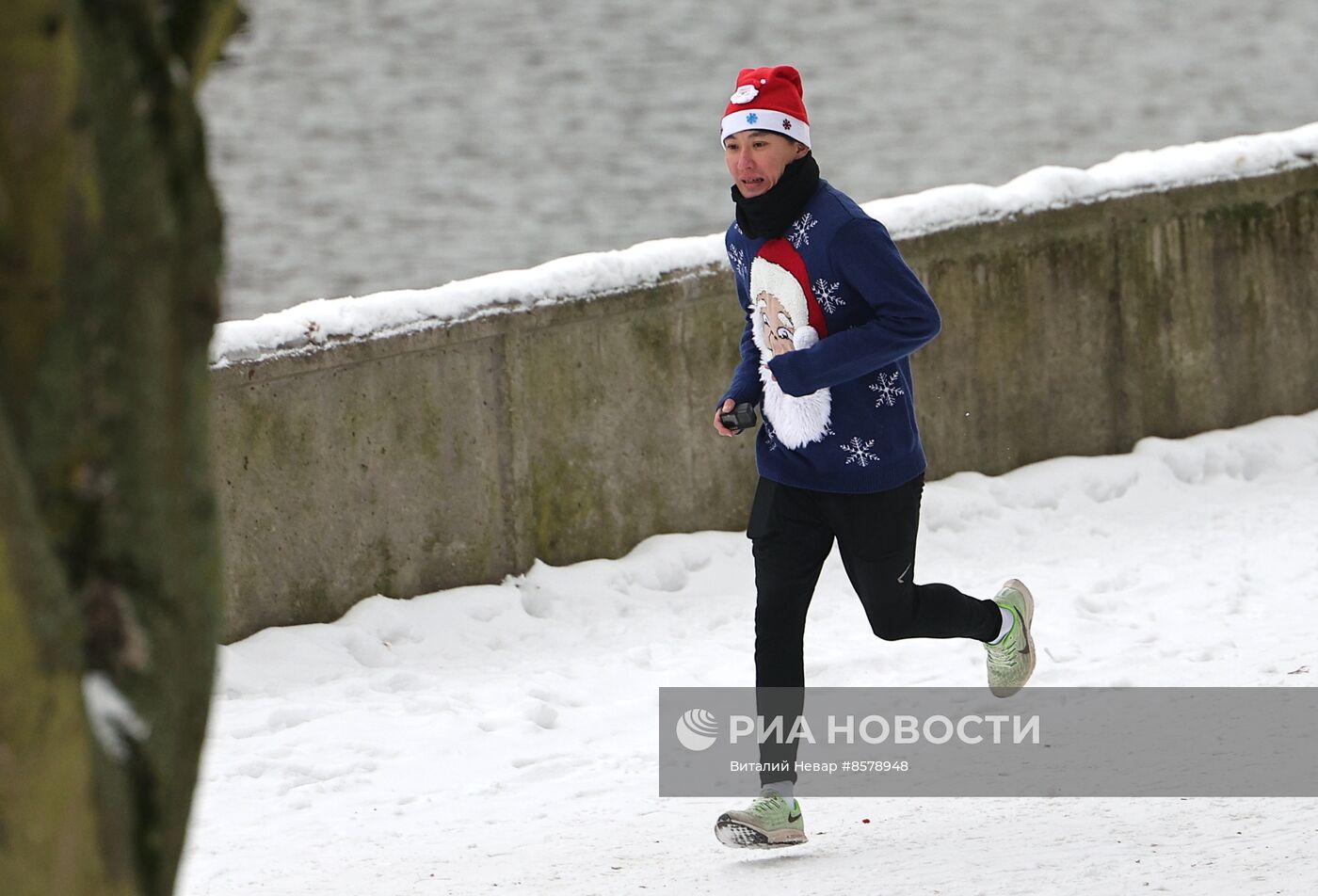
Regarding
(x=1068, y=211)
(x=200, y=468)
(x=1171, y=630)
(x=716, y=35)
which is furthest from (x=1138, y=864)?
(x=716, y=35)

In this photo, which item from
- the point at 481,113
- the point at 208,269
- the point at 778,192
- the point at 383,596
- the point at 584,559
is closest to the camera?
the point at 208,269

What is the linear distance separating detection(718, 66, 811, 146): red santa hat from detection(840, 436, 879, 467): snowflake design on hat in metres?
0.66

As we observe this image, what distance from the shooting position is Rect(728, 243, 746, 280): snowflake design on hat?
4.25m

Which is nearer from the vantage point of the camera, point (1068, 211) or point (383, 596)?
point (383, 596)

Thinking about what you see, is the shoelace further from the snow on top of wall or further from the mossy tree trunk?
the snow on top of wall

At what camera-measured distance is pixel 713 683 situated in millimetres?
5652

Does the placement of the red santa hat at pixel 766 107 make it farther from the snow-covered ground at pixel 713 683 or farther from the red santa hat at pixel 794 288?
the snow-covered ground at pixel 713 683

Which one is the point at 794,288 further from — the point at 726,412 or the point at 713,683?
the point at 713,683

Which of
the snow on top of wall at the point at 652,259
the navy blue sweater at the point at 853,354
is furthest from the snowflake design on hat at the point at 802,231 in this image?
the snow on top of wall at the point at 652,259

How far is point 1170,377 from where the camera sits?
7754 millimetres

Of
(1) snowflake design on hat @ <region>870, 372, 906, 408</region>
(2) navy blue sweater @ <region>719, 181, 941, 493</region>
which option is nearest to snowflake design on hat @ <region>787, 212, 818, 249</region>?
(2) navy blue sweater @ <region>719, 181, 941, 493</region>

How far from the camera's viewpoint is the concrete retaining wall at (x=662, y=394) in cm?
612

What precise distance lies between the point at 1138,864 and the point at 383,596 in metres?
3.20

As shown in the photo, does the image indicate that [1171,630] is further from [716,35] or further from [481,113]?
[716,35]
